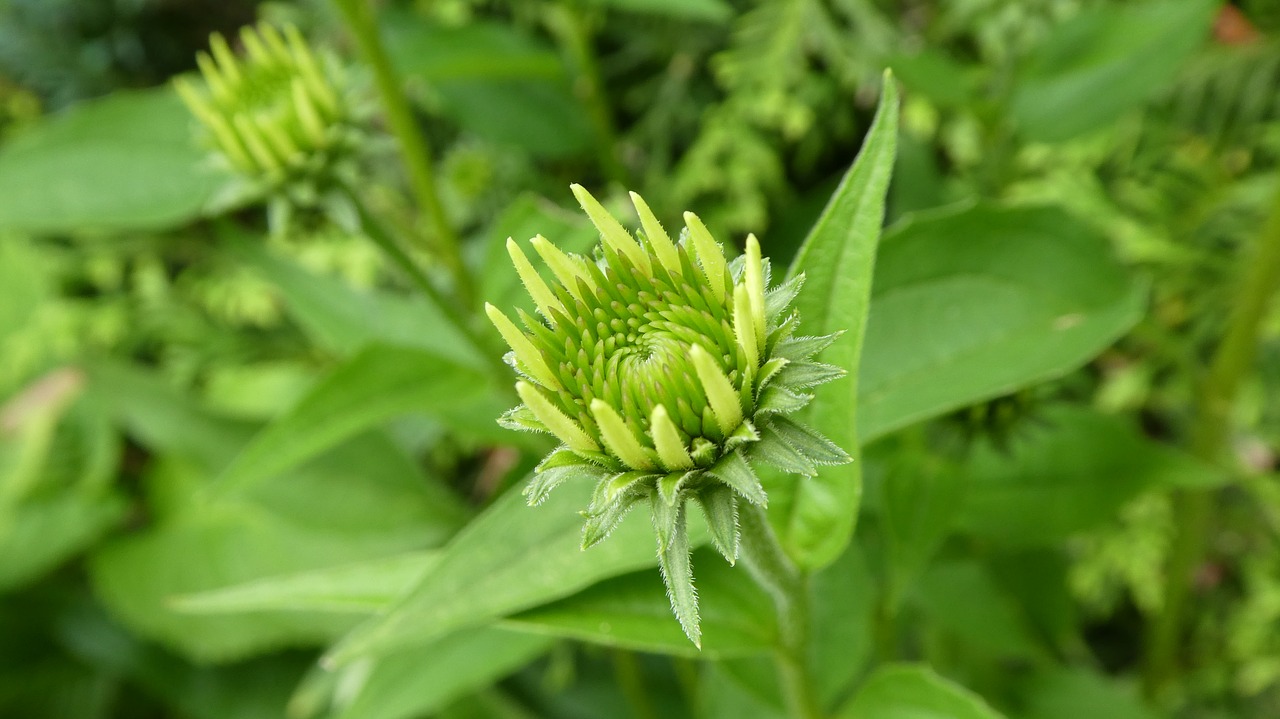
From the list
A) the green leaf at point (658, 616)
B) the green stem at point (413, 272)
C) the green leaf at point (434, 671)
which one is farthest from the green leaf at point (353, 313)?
the green leaf at point (658, 616)

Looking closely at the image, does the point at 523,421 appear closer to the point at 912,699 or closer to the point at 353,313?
the point at 912,699

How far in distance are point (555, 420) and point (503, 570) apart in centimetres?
13

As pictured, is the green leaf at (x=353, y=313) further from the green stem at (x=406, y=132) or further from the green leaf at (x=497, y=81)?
the green leaf at (x=497, y=81)

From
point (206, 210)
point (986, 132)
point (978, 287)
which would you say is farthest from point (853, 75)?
point (206, 210)

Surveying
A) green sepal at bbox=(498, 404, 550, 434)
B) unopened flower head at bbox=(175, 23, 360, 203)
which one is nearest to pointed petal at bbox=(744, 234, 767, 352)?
green sepal at bbox=(498, 404, 550, 434)

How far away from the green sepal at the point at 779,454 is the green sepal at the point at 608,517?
0.19 feet

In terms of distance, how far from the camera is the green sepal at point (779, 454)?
0.43 metres

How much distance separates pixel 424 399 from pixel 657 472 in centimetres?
36

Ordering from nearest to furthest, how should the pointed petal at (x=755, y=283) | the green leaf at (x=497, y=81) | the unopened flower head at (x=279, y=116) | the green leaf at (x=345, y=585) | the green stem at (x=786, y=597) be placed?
the pointed petal at (x=755, y=283) → the green stem at (x=786, y=597) → the green leaf at (x=345, y=585) → the unopened flower head at (x=279, y=116) → the green leaf at (x=497, y=81)

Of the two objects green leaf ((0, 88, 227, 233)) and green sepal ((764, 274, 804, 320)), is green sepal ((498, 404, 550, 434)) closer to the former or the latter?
green sepal ((764, 274, 804, 320))

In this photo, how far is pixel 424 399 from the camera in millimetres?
763

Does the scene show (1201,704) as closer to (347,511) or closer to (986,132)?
(986,132)

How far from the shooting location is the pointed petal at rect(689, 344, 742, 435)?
41cm

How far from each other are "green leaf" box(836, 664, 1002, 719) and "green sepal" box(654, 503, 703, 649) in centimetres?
17
